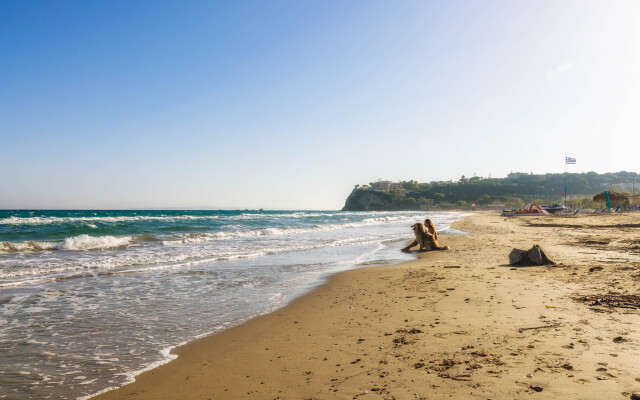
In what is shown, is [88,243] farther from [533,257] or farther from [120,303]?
[533,257]

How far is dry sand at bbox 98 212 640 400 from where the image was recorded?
10.6 ft

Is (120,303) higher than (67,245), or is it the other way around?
(67,245)

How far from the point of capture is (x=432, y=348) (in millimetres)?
4184

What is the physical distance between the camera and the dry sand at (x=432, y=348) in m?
3.23

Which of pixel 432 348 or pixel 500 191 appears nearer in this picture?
pixel 432 348

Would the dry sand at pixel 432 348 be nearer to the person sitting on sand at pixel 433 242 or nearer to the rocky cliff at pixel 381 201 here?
the person sitting on sand at pixel 433 242

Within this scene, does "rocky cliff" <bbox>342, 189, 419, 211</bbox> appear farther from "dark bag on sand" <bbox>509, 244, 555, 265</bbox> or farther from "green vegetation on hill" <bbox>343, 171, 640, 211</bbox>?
"dark bag on sand" <bbox>509, 244, 555, 265</bbox>

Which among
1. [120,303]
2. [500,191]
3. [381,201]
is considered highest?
[500,191]

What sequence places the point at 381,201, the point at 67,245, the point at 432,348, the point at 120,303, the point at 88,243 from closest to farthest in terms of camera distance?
the point at 432,348
the point at 120,303
the point at 67,245
the point at 88,243
the point at 381,201

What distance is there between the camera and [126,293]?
Answer: 26.2ft

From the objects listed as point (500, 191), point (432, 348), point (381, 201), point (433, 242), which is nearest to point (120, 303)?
point (432, 348)

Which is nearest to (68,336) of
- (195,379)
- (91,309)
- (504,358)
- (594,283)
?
(91,309)

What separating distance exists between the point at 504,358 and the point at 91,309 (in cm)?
658

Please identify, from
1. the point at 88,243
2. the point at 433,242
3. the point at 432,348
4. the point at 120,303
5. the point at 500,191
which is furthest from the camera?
the point at 500,191
